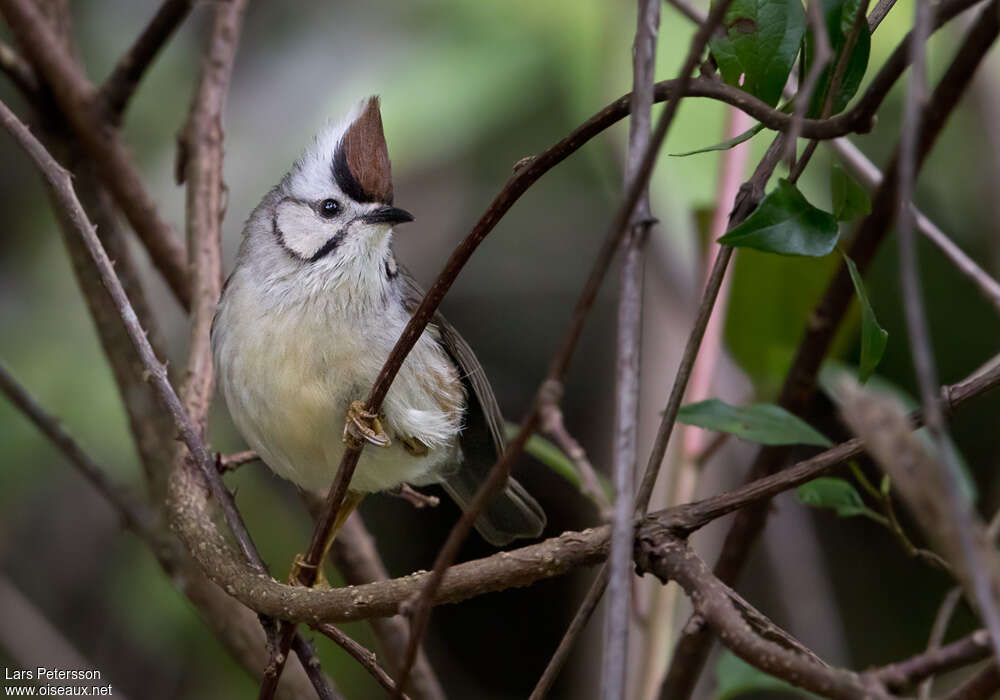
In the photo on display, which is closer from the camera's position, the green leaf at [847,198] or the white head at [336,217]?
the green leaf at [847,198]

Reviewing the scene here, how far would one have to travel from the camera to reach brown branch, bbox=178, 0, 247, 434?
259 centimetres

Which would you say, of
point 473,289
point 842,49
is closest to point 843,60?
point 842,49

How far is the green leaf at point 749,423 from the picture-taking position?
6.30ft

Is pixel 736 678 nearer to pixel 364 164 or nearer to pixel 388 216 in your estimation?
pixel 388 216

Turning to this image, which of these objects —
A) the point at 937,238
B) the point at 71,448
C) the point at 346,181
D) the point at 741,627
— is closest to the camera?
the point at 741,627

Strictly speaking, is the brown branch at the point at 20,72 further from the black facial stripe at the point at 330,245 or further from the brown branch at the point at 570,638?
the brown branch at the point at 570,638

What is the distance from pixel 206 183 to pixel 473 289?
2355mm

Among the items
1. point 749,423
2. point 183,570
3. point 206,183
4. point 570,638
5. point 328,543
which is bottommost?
point 183,570

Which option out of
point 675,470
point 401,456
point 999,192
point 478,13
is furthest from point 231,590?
point 478,13

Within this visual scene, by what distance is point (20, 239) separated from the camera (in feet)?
15.1

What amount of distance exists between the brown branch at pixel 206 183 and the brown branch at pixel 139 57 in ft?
0.05

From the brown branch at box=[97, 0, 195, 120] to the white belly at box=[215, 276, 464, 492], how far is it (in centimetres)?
62

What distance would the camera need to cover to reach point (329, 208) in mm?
2805

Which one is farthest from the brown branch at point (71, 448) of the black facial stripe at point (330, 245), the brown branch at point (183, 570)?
the black facial stripe at point (330, 245)
